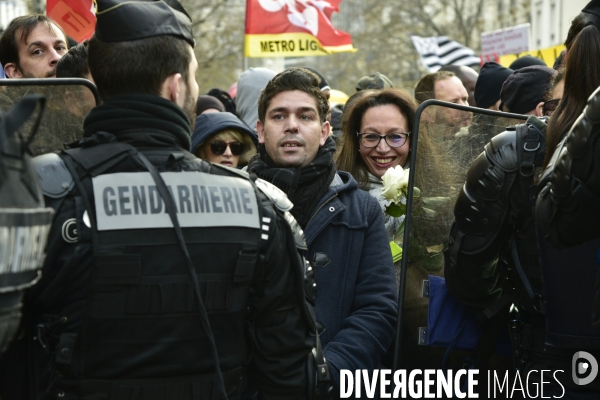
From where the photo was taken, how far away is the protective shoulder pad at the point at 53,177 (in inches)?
93.4

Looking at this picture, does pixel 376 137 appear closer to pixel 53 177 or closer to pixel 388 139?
pixel 388 139

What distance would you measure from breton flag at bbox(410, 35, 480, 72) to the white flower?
8.84 meters

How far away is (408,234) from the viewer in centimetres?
381

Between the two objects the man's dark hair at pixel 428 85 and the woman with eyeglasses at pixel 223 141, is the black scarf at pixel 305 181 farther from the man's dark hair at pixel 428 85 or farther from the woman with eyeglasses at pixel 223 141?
the man's dark hair at pixel 428 85

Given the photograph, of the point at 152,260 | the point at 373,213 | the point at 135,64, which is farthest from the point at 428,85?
the point at 152,260

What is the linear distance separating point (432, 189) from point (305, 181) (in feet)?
1.77

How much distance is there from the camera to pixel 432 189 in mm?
3875

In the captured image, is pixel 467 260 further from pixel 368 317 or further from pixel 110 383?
pixel 110 383

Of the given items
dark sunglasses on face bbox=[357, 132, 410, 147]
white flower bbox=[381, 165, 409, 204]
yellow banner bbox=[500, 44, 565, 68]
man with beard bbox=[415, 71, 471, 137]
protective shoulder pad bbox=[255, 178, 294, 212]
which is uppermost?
yellow banner bbox=[500, 44, 565, 68]

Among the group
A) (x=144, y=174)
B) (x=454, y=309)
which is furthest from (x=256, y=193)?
(x=454, y=309)

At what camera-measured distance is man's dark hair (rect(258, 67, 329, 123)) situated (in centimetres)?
415

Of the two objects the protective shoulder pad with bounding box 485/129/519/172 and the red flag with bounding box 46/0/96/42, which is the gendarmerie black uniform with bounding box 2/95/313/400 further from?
the red flag with bounding box 46/0/96/42

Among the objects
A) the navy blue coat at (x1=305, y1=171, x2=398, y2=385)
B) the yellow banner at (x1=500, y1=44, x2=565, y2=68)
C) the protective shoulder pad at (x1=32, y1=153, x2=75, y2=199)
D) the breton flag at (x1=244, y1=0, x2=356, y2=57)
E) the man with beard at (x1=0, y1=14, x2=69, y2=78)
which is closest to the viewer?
the protective shoulder pad at (x1=32, y1=153, x2=75, y2=199)

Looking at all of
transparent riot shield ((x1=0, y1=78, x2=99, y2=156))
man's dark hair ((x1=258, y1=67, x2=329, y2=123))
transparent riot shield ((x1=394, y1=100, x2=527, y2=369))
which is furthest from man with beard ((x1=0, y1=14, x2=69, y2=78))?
transparent riot shield ((x1=394, y1=100, x2=527, y2=369))
